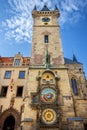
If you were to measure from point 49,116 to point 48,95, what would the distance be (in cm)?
245

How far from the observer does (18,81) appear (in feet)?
71.9

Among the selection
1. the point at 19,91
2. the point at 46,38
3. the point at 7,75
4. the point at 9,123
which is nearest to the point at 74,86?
the point at 19,91

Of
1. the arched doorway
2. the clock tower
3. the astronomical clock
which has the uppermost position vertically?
the clock tower

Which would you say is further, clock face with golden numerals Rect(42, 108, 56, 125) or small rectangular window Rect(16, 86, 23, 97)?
small rectangular window Rect(16, 86, 23, 97)

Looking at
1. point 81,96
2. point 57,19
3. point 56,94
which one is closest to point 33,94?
point 56,94

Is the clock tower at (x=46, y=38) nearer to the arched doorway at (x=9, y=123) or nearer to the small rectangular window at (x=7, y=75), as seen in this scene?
the small rectangular window at (x=7, y=75)

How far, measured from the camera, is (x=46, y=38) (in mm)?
23719

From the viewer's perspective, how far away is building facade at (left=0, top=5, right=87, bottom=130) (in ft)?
50.5

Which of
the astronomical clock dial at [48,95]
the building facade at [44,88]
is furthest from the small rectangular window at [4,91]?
the astronomical clock dial at [48,95]

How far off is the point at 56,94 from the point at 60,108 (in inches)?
66.8

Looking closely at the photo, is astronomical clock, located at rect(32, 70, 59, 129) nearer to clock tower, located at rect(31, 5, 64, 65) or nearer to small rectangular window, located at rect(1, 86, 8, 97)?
clock tower, located at rect(31, 5, 64, 65)

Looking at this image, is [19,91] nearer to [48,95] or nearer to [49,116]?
[48,95]

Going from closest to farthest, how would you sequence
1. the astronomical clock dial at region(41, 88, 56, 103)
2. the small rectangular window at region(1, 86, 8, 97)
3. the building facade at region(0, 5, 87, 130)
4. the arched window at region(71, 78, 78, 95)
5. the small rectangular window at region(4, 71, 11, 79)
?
the building facade at region(0, 5, 87, 130), the astronomical clock dial at region(41, 88, 56, 103), the arched window at region(71, 78, 78, 95), the small rectangular window at region(1, 86, 8, 97), the small rectangular window at region(4, 71, 11, 79)

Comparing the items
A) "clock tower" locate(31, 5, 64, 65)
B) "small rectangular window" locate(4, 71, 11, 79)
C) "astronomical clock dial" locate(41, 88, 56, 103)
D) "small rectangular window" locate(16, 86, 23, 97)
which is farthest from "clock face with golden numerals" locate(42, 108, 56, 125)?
"small rectangular window" locate(4, 71, 11, 79)
